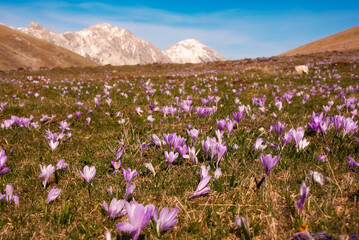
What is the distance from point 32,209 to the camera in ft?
6.66

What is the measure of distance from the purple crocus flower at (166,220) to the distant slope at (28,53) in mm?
96452

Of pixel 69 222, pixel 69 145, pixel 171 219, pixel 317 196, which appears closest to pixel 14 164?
pixel 69 145

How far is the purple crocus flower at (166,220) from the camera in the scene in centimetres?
A: 154

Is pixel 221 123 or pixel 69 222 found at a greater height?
pixel 221 123

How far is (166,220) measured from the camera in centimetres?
157

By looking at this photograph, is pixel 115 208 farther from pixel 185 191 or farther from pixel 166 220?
pixel 185 191

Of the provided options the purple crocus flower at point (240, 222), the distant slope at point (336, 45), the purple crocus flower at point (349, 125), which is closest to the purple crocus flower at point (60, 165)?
the purple crocus flower at point (240, 222)

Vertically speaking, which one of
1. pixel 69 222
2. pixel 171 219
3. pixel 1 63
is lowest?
pixel 69 222

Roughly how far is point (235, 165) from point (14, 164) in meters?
3.13

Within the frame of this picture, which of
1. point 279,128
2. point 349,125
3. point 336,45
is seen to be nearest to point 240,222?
point 279,128

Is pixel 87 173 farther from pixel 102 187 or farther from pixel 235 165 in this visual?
pixel 235 165

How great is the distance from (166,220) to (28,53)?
11826 cm

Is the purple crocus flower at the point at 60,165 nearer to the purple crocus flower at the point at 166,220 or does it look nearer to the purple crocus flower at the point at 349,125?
the purple crocus flower at the point at 166,220

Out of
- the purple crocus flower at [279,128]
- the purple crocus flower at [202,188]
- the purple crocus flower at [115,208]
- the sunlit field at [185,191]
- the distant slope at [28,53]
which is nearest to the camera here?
the sunlit field at [185,191]
